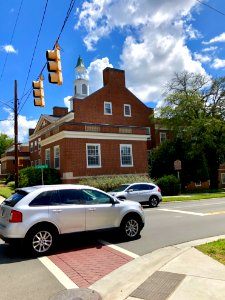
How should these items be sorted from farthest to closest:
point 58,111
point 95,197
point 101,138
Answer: point 58,111, point 101,138, point 95,197

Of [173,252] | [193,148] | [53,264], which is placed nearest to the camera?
[53,264]

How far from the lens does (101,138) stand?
2942 centimetres

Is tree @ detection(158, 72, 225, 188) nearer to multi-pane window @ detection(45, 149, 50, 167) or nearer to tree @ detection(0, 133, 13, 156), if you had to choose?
multi-pane window @ detection(45, 149, 50, 167)

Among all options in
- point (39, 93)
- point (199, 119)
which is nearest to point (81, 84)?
point (199, 119)

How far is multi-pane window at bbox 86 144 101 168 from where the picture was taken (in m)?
28.5

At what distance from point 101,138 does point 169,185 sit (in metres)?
7.27

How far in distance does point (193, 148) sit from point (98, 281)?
101 ft

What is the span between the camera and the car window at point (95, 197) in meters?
9.29

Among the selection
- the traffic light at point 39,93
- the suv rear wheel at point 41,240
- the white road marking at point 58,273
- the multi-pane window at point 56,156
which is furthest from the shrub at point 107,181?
the white road marking at point 58,273

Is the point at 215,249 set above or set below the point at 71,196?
below

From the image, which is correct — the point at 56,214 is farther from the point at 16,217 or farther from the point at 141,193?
the point at 141,193

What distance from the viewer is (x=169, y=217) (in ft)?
47.2

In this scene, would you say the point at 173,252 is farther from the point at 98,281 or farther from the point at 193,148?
the point at 193,148

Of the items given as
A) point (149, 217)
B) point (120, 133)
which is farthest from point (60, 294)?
point (120, 133)
